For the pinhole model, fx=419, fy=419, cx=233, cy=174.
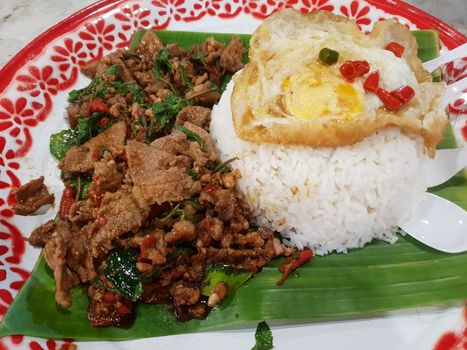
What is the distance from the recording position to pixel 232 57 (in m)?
4.31

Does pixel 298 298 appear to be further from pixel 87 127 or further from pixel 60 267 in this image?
pixel 87 127

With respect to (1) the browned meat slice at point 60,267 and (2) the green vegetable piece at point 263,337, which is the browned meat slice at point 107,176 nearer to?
(1) the browned meat slice at point 60,267

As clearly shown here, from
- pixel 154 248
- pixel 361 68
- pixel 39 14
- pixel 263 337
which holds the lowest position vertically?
pixel 263 337

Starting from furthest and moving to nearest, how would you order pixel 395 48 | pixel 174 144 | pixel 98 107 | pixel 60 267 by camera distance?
pixel 98 107
pixel 395 48
pixel 174 144
pixel 60 267

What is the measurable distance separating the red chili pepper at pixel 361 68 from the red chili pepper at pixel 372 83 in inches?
2.3

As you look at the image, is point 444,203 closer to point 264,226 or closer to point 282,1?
point 264,226

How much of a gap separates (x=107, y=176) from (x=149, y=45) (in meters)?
1.79

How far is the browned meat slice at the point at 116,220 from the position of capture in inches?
117

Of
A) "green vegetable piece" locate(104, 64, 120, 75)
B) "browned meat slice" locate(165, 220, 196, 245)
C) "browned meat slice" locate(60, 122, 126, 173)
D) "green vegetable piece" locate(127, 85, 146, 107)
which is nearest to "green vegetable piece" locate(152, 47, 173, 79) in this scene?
"green vegetable piece" locate(127, 85, 146, 107)

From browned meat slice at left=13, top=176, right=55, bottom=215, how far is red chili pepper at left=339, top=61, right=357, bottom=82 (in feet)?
8.77

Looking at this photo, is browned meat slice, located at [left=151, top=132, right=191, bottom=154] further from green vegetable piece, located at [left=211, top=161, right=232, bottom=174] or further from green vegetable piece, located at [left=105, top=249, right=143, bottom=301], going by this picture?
green vegetable piece, located at [left=105, top=249, right=143, bottom=301]

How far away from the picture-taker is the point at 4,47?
5.55 meters

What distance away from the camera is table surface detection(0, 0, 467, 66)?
5.72 m

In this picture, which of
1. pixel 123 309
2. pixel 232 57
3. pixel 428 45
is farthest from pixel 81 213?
pixel 428 45
